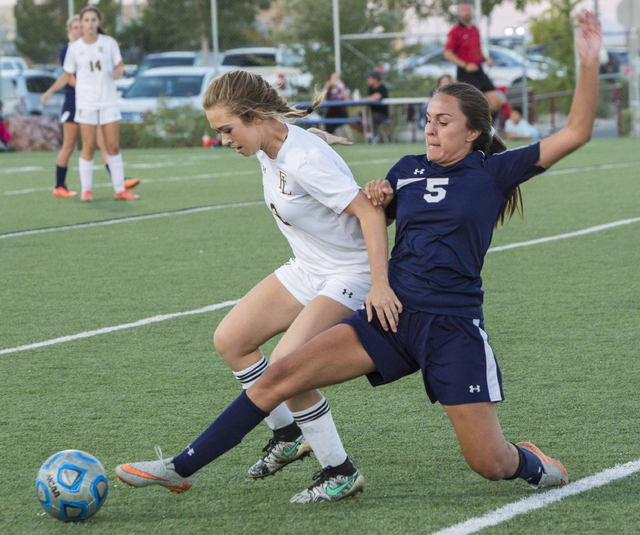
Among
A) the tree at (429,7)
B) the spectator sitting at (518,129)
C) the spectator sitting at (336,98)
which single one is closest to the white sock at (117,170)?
the spectator sitting at (336,98)

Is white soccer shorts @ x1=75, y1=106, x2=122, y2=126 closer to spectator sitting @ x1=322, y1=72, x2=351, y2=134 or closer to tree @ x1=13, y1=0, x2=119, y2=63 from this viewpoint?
spectator sitting @ x1=322, y1=72, x2=351, y2=134

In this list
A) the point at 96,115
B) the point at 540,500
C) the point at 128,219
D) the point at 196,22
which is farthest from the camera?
the point at 196,22

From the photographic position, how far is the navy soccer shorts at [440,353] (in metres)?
3.08

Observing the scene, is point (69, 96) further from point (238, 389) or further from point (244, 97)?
point (244, 97)

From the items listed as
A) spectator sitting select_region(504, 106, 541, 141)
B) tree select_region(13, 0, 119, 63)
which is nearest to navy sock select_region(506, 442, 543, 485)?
spectator sitting select_region(504, 106, 541, 141)

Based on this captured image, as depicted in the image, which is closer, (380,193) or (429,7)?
(380,193)

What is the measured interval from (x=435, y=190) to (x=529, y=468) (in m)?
0.98

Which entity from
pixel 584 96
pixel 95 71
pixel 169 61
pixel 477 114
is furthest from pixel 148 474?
pixel 169 61

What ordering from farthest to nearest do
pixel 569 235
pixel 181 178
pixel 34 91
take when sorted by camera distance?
pixel 34 91, pixel 181 178, pixel 569 235

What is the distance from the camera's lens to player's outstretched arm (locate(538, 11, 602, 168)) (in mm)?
3064

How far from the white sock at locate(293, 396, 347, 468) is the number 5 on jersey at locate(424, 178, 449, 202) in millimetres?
806

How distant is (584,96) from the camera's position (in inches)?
121

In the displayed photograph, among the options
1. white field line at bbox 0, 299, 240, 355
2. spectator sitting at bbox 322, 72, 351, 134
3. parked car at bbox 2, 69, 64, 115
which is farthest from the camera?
parked car at bbox 2, 69, 64, 115

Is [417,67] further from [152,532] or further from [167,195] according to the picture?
[152,532]
